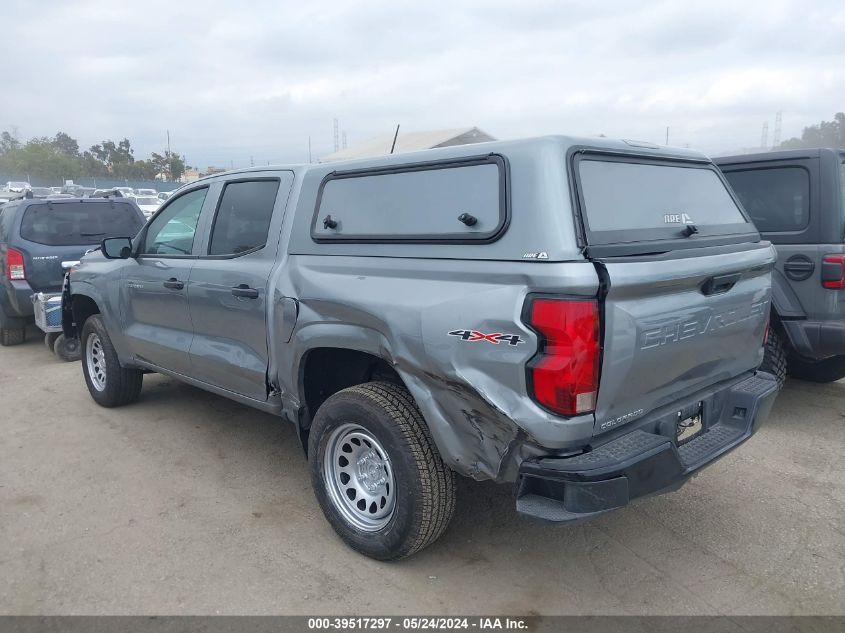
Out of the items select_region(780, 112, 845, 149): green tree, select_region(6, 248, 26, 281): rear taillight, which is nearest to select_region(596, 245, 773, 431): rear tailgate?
select_region(6, 248, 26, 281): rear taillight

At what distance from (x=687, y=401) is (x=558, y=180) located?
1233 millimetres

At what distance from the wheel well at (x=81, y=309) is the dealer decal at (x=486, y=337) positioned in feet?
14.5

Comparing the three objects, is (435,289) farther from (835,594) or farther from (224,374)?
(835,594)

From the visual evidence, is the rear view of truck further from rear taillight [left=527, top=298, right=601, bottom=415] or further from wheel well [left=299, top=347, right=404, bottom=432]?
wheel well [left=299, top=347, right=404, bottom=432]

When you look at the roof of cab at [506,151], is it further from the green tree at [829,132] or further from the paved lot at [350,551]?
the green tree at [829,132]

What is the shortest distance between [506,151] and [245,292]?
1.85 metres

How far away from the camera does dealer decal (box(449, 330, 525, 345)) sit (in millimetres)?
2566

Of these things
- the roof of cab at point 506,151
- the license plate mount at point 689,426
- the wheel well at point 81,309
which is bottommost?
the license plate mount at point 689,426

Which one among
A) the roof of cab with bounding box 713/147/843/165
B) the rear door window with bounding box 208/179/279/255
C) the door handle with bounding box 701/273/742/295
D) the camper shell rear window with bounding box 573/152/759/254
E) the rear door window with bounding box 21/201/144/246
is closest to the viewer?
the camper shell rear window with bounding box 573/152/759/254

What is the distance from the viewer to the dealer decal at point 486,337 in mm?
2566

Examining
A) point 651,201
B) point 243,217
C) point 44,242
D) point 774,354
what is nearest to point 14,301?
point 44,242

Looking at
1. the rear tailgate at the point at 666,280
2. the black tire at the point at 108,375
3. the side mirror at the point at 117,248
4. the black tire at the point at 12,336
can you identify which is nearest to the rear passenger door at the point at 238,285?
the side mirror at the point at 117,248

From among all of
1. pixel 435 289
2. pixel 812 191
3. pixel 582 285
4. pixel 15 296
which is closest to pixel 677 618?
pixel 582 285

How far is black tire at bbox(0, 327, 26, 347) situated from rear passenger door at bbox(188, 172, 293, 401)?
5.63 meters
